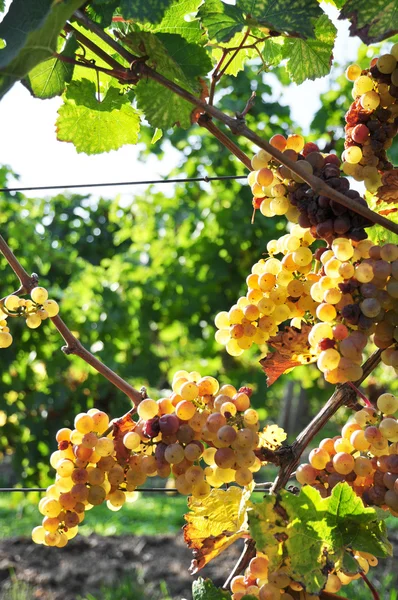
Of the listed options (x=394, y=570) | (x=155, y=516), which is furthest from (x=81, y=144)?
(x=155, y=516)

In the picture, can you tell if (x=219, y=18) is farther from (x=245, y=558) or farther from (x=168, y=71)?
(x=245, y=558)

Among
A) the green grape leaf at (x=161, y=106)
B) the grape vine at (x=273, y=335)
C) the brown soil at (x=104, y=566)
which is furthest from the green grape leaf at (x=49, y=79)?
the brown soil at (x=104, y=566)

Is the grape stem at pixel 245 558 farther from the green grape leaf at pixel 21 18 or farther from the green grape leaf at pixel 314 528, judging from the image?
Result: the green grape leaf at pixel 21 18

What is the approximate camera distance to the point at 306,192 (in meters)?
0.52

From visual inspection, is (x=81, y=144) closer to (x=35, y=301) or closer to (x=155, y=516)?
(x=35, y=301)

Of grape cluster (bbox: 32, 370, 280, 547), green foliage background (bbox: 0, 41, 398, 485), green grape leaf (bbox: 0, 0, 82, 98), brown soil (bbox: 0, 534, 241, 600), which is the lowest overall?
brown soil (bbox: 0, 534, 241, 600)

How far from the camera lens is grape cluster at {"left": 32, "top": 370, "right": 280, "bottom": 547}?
0.54 metres

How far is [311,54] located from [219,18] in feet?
0.53

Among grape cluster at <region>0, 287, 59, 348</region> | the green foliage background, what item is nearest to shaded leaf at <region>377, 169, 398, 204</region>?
grape cluster at <region>0, 287, 59, 348</region>

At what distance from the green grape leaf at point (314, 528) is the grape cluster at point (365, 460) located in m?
0.02

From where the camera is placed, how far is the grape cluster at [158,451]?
540 millimetres

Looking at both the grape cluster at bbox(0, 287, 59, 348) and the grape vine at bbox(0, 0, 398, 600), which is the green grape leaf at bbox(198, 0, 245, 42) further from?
the grape cluster at bbox(0, 287, 59, 348)

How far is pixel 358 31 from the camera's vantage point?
49 centimetres

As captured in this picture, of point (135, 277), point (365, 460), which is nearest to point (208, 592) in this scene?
point (365, 460)
